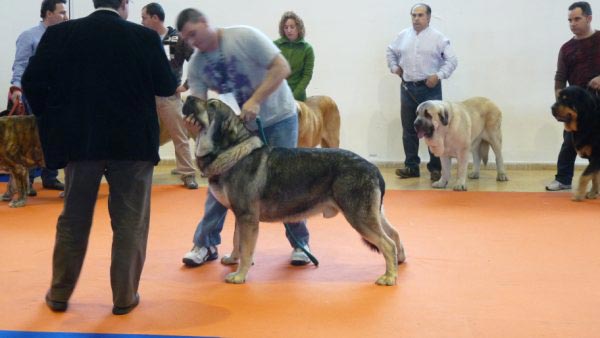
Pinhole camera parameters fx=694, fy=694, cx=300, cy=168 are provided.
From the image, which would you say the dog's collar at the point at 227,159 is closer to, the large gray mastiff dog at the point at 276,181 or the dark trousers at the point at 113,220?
the large gray mastiff dog at the point at 276,181

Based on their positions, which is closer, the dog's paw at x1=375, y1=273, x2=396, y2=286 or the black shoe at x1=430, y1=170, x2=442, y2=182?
the dog's paw at x1=375, y1=273, x2=396, y2=286

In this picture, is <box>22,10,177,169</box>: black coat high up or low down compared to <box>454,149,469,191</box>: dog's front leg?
up

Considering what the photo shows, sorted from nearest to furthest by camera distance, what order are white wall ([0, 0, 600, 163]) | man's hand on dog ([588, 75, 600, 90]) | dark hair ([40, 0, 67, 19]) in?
dark hair ([40, 0, 67, 19]) < man's hand on dog ([588, 75, 600, 90]) < white wall ([0, 0, 600, 163])

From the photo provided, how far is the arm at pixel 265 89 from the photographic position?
13.8 feet

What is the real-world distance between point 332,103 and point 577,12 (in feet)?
9.77

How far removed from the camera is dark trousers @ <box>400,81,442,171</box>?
28.0ft

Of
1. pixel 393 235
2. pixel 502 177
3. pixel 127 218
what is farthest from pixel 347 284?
pixel 502 177

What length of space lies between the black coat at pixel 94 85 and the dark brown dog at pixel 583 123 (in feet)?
16.2

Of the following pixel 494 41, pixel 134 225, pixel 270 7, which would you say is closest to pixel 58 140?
pixel 134 225

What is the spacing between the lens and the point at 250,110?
4.19m

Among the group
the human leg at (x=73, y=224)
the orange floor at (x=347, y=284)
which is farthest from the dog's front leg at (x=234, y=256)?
the human leg at (x=73, y=224)

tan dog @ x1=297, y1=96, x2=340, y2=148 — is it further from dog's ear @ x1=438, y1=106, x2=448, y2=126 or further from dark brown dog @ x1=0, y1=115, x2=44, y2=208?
dark brown dog @ x1=0, y1=115, x2=44, y2=208

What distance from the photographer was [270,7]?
9.91 metres

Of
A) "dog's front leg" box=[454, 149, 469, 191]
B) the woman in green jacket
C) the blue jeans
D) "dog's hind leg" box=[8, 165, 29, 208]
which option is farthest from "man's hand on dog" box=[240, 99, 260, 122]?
"dog's front leg" box=[454, 149, 469, 191]
